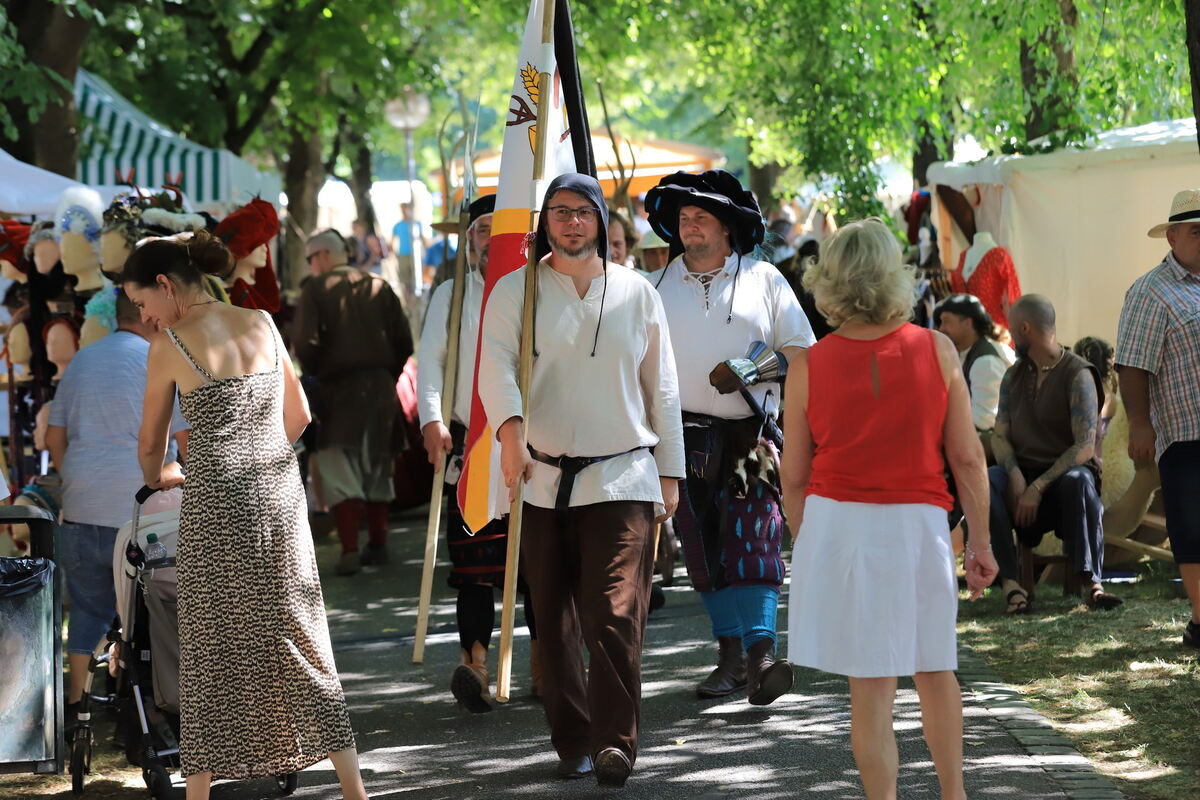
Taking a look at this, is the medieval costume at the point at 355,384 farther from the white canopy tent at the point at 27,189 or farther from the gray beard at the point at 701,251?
the gray beard at the point at 701,251

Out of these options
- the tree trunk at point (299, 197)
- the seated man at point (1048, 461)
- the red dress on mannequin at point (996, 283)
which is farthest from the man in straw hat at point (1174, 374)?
the tree trunk at point (299, 197)

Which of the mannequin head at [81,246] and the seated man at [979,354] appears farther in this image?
the seated man at [979,354]

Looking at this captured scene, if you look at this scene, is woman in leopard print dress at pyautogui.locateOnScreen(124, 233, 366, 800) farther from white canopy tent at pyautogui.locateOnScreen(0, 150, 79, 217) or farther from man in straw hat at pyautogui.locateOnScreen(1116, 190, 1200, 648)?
white canopy tent at pyautogui.locateOnScreen(0, 150, 79, 217)

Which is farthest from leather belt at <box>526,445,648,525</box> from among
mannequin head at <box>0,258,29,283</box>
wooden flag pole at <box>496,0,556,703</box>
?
mannequin head at <box>0,258,29,283</box>

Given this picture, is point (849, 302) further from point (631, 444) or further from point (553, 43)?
point (553, 43)

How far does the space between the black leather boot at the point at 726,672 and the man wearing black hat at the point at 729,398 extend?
0.36ft

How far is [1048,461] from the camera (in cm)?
905

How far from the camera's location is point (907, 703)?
6895 mm

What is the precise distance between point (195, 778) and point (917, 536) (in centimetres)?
241

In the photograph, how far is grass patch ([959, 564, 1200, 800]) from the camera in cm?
592

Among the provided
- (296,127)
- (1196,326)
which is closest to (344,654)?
(1196,326)

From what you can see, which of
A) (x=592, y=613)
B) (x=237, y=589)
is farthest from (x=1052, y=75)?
(x=237, y=589)

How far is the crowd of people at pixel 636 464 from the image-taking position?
15.6 ft

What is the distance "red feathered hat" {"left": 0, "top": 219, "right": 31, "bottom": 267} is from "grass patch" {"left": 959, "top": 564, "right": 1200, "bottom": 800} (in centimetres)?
573
